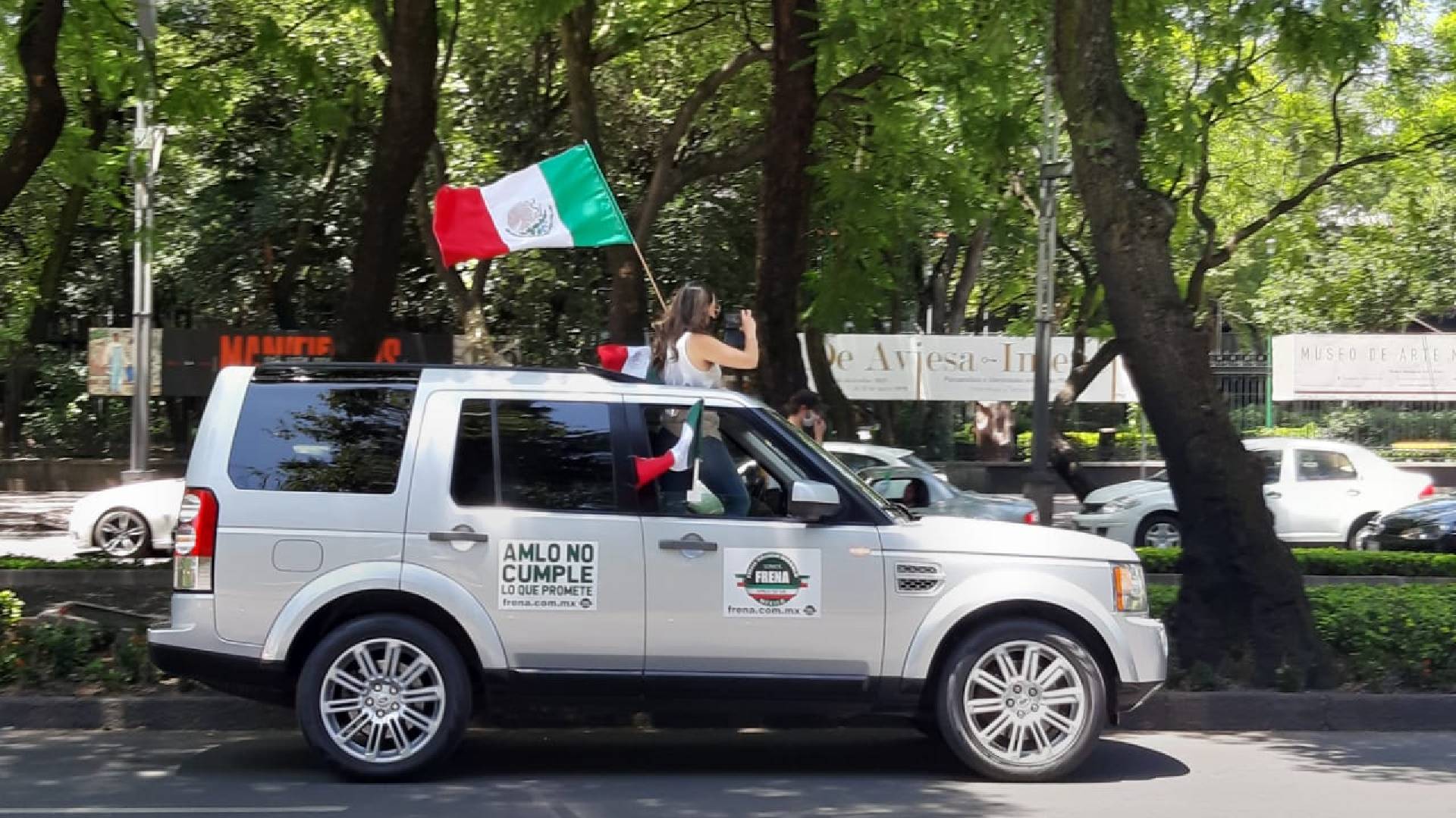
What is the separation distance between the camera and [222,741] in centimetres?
812

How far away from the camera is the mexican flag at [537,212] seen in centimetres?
1053

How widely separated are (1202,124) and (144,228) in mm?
11764

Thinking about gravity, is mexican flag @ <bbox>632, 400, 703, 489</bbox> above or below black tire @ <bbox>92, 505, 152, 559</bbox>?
above

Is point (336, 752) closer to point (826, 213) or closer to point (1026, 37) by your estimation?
point (1026, 37)

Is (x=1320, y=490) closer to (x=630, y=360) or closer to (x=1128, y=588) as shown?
(x=1128, y=588)

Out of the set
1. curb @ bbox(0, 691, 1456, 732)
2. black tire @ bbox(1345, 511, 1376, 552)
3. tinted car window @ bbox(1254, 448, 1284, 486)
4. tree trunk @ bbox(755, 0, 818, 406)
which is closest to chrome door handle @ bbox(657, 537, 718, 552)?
curb @ bbox(0, 691, 1456, 732)

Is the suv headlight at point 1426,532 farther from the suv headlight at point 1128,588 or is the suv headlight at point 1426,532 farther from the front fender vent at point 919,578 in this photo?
the front fender vent at point 919,578

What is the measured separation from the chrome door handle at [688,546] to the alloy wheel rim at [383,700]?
1.17 metres

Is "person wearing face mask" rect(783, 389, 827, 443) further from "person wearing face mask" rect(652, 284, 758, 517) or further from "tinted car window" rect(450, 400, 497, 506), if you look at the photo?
"tinted car window" rect(450, 400, 497, 506)

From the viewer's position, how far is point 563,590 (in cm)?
709

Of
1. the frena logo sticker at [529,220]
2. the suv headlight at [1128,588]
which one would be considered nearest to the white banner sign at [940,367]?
the frena logo sticker at [529,220]

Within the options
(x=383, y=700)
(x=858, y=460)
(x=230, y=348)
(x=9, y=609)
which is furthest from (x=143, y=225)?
(x=383, y=700)

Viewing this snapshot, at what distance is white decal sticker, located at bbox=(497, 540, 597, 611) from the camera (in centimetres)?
709

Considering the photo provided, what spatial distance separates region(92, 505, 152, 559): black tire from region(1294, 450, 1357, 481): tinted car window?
46.9 ft
